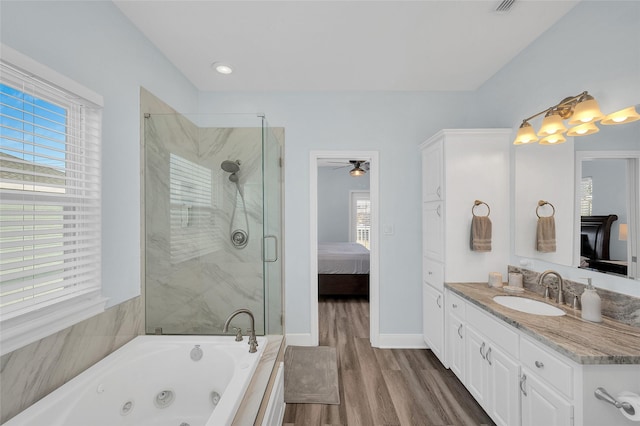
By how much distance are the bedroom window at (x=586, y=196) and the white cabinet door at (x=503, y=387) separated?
1008 millimetres

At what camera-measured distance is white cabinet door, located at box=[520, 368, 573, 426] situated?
45.4 inches

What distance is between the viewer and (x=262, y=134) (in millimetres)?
1941

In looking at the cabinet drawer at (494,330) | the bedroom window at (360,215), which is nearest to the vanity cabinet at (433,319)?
the cabinet drawer at (494,330)

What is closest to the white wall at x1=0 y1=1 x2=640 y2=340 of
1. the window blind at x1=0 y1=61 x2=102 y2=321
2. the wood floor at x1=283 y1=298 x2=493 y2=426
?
the window blind at x1=0 y1=61 x2=102 y2=321

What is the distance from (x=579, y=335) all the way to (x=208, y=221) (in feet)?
7.48

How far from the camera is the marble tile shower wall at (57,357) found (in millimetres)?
1024

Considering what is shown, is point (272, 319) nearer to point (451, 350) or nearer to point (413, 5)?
point (451, 350)

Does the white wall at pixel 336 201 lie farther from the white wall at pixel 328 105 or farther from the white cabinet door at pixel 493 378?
the white cabinet door at pixel 493 378

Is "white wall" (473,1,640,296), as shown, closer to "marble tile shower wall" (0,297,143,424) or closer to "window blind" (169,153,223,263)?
"window blind" (169,153,223,263)

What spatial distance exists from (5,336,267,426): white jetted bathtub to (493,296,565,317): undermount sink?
168 centimetres

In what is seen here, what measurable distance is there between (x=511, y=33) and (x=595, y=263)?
164 cm

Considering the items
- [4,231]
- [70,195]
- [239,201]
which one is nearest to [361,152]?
[239,201]

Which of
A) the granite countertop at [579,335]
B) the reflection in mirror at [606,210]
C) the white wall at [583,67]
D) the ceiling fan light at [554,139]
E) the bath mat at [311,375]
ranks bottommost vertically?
the bath mat at [311,375]

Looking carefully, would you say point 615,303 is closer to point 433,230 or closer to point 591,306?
point 591,306
